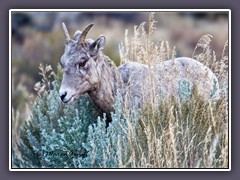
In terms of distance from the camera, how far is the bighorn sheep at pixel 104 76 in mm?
7684

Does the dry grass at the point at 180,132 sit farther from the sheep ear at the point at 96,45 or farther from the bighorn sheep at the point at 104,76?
the sheep ear at the point at 96,45

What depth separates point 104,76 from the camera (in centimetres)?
791

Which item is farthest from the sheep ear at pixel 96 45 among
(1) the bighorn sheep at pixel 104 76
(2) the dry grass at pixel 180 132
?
(2) the dry grass at pixel 180 132

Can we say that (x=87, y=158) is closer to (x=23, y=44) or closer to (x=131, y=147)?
(x=131, y=147)

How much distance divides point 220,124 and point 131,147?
2.61 ft

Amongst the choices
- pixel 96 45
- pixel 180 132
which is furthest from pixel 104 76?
pixel 180 132

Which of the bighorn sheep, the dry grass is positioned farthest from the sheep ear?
the dry grass

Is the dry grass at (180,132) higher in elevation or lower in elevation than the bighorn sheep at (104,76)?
lower

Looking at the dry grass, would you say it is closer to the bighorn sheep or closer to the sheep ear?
the bighorn sheep

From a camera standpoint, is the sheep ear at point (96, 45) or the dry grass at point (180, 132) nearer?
the dry grass at point (180, 132)

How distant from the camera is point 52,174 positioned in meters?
7.43

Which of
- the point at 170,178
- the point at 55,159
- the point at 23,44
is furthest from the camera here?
the point at 23,44

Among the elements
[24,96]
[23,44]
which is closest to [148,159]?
[23,44]

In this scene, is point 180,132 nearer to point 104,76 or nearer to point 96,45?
point 104,76
